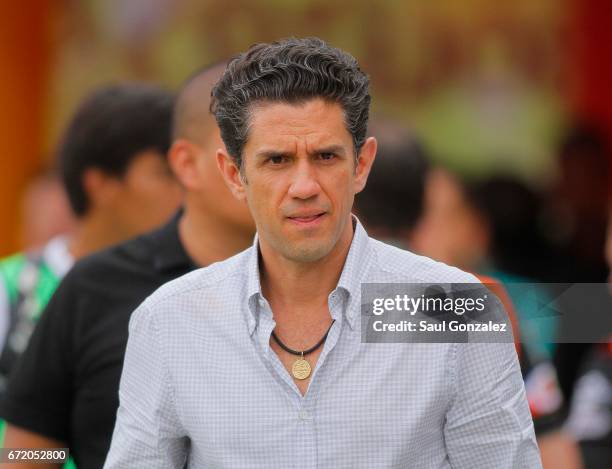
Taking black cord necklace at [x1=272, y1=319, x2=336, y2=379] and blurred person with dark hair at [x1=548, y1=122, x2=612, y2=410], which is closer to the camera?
black cord necklace at [x1=272, y1=319, x2=336, y2=379]

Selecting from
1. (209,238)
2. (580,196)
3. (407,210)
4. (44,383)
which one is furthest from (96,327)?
(580,196)

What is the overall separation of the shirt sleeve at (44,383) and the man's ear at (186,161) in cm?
50

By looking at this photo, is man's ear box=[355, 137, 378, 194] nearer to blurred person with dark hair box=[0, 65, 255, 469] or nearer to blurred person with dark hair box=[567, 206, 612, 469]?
blurred person with dark hair box=[0, 65, 255, 469]

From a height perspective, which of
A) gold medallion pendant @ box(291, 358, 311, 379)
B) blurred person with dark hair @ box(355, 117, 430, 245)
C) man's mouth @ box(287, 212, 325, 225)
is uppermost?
blurred person with dark hair @ box(355, 117, 430, 245)

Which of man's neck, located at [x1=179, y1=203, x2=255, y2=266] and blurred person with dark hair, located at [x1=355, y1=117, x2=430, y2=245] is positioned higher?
blurred person with dark hair, located at [x1=355, y1=117, x2=430, y2=245]

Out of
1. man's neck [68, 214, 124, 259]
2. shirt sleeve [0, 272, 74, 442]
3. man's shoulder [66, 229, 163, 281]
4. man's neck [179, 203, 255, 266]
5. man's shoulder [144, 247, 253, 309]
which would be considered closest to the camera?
→ man's shoulder [144, 247, 253, 309]

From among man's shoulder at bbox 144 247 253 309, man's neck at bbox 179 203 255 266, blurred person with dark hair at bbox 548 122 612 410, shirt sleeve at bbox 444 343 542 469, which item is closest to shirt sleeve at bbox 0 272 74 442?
man's neck at bbox 179 203 255 266

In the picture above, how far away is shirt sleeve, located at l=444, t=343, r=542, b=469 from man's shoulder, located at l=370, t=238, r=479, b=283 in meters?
0.14

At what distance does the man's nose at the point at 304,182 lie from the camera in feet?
7.98

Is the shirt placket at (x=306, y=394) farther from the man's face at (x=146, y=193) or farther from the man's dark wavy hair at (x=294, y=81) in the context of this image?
the man's face at (x=146, y=193)

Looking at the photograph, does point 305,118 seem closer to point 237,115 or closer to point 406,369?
point 237,115

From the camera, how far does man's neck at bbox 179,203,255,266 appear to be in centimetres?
341

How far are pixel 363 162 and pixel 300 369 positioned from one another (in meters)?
0.41

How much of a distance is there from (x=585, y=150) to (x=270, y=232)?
4.39 metres
